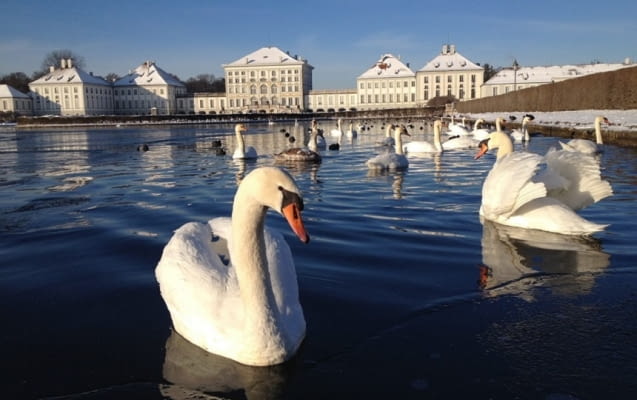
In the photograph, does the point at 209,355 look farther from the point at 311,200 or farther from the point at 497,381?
the point at 311,200

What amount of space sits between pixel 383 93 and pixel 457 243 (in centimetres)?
13389

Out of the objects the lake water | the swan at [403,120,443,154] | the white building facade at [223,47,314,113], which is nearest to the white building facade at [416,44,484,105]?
the white building facade at [223,47,314,113]

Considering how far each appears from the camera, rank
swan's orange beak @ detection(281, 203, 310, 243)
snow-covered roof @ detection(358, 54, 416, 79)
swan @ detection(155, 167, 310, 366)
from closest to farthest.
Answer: swan's orange beak @ detection(281, 203, 310, 243)
swan @ detection(155, 167, 310, 366)
snow-covered roof @ detection(358, 54, 416, 79)

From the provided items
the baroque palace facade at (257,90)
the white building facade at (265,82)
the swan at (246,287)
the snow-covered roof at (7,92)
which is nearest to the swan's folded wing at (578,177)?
the swan at (246,287)

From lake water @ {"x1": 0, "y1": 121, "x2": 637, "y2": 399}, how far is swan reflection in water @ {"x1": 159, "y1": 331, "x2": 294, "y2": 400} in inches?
0.5

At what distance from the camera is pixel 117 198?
32.9 ft

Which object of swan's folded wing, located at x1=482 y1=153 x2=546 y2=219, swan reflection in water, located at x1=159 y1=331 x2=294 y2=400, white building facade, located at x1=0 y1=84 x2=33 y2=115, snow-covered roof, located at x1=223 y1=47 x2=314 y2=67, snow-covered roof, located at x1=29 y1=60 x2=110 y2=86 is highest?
snow-covered roof, located at x1=223 y1=47 x2=314 y2=67

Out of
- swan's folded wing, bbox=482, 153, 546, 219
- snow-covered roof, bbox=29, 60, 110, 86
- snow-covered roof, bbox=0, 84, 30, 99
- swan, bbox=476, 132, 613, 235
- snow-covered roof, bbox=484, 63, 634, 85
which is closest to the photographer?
swan's folded wing, bbox=482, 153, 546, 219

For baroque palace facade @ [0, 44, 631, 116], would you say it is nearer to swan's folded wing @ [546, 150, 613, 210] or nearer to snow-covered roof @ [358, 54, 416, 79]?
snow-covered roof @ [358, 54, 416, 79]

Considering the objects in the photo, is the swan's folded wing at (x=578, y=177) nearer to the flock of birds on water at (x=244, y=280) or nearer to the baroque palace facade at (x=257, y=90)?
the flock of birds on water at (x=244, y=280)

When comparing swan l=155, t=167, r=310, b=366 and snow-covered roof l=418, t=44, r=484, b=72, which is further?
snow-covered roof l=418, t=44, r=484, b=72

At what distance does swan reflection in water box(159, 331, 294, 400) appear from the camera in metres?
3.05

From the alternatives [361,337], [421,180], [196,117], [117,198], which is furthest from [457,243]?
[196,117]

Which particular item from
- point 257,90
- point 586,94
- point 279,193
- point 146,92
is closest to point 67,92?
point 146,92
